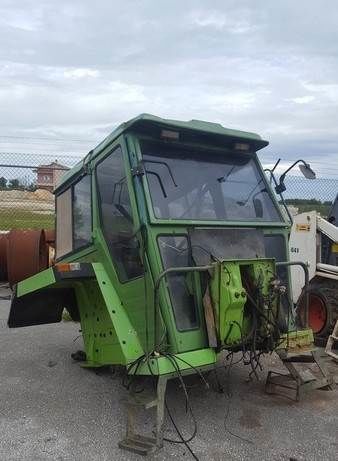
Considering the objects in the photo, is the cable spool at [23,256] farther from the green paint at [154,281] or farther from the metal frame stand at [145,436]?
the metal frame stand at [145,436]

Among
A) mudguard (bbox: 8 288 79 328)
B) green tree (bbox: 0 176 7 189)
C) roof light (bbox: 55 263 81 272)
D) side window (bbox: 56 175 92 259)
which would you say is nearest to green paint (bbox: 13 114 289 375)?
roof light (bbox: 55 263 81 272)

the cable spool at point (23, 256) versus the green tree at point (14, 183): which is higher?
the green tree at point (14, 183)

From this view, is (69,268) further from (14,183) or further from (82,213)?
(14,183)

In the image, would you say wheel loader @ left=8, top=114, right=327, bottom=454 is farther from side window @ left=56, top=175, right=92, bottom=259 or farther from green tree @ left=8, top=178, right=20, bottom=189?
green tree @ left=8, top=178, right=20, bottom=189

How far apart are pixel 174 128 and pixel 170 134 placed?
0.06 m

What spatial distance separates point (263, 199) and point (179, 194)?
1009 millimetres

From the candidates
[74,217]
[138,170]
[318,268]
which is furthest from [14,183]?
[138,170]

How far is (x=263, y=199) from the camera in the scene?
17.9 ft

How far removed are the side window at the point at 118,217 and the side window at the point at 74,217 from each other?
0.34 m

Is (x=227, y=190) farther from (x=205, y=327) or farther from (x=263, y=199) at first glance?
(x=205, y=327)

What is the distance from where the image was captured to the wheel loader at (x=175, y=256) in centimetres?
441

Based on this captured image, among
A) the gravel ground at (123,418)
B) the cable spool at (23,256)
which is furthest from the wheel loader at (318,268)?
the cable spool at (23,256)

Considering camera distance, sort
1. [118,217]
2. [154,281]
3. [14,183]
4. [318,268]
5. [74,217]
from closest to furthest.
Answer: [154,281]
[118,217]
[74,217]
[318,268]
[14,183]

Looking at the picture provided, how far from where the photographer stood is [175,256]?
4590 mm
